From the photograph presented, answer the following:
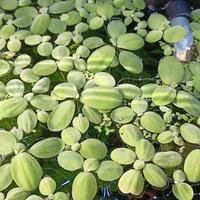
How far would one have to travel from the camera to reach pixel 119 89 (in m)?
1.56

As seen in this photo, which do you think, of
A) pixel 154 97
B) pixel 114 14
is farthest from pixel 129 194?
pixel 114 14

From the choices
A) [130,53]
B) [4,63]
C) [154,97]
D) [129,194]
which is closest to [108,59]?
[130,53]

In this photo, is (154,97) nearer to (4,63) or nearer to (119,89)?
(119,89)

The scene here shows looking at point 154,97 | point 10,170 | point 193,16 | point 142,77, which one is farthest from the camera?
point 193,16

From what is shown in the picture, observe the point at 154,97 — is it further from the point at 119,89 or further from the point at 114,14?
the point at 114,14

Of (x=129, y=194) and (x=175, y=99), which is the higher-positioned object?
(x=175, y=99)

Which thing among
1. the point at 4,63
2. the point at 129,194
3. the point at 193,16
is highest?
the point at 193,16

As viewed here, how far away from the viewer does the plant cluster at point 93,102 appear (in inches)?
55.1

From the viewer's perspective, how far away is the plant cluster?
1.40 m

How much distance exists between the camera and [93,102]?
59.7 inches

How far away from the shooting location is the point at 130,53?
1669 millimetres

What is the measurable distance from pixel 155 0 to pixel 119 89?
461 mm

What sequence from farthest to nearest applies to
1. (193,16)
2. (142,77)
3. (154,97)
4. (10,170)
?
(193,16) < (142,77) < (154,97) < (10,170)

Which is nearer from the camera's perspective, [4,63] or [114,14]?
Result: [4,63]
